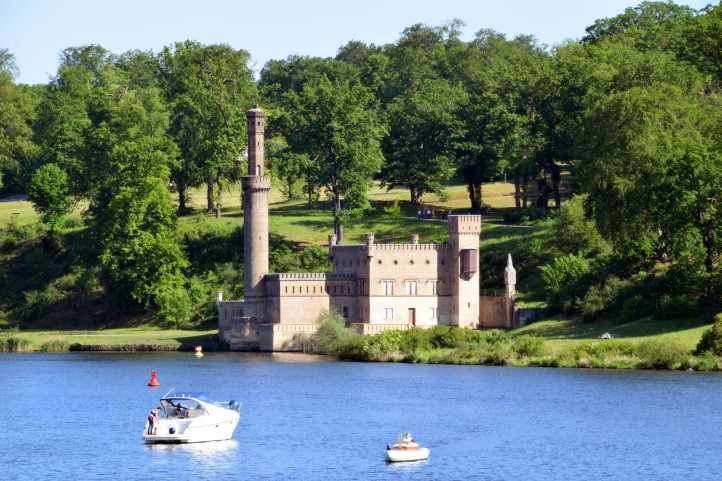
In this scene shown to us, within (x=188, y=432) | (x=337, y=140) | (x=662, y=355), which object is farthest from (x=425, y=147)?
(x=188, y=432)

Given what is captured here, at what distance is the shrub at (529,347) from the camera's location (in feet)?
342

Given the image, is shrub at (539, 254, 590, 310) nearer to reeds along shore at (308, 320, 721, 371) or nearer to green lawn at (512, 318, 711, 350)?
green lawn at (512, 318, 711, 350)

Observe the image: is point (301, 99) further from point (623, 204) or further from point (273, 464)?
point (273, 464)

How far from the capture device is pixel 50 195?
147 m

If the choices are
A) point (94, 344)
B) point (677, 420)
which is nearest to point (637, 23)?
point (94, 344)

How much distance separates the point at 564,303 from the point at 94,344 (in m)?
32.1

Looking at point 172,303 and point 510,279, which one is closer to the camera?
point 510,279

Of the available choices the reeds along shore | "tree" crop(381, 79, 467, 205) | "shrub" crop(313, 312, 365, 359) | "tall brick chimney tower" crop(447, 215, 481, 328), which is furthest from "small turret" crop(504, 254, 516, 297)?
"tree" crop(381, 79, 467, 205)

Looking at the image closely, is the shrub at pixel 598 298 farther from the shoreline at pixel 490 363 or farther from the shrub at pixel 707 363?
the shrub at pixel 707 363

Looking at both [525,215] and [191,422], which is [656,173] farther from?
[191,422]

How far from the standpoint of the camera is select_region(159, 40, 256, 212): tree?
146375 millimetres

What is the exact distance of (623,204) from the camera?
11500 cm

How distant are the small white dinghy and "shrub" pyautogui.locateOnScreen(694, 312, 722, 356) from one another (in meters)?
31.7

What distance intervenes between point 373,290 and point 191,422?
46398 mm
